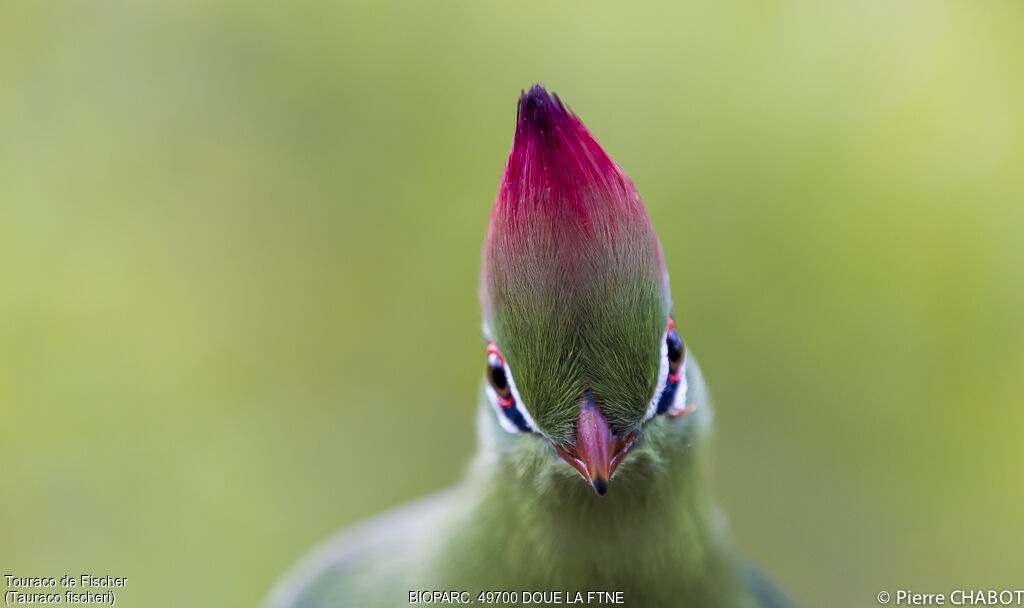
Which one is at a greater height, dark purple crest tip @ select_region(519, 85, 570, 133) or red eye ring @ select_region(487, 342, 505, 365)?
dark purple crest tip @ select_region(519, 85, 570, 133)

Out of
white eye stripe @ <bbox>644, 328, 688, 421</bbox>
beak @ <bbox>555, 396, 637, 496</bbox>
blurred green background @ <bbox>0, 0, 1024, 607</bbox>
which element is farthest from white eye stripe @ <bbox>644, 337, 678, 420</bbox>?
blurred green background @ <bbox>0, 0, 1024, 607</bbox>

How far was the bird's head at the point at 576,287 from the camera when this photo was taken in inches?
53.1

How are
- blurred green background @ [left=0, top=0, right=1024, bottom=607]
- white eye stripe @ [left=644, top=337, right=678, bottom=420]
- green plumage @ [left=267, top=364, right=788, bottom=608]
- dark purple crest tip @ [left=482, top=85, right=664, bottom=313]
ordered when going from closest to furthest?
dark purple crest tip @ [left=482, top=85, right=664, bottom=313] → white eye stripe @ [left=644, top=337, right=678, bottom=420] → green plumage @ [left=267, top=364, right=788, bottom=608] → blurred green background @ [left=0, top=0, right=1024, bottom=607]

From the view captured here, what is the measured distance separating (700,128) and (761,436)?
1355mm

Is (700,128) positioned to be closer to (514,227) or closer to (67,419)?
(514,227)

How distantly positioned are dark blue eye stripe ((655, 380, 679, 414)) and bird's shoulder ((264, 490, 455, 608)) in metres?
0.65

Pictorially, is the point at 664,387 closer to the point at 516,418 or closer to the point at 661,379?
the point at 661,379

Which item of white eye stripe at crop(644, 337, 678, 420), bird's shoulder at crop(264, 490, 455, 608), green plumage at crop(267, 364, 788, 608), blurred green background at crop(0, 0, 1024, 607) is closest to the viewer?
white eye stripe at crop(644, 337, 678, 420)

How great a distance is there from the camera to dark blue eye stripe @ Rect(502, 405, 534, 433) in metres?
1.54

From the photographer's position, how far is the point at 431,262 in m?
4.04

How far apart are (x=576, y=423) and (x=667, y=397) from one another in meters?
0.21

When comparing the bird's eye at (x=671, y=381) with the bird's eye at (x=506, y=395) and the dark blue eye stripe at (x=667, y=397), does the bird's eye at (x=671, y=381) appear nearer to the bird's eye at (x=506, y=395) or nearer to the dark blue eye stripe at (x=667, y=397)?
the dark blue eye stripe at (x=667, y=397)

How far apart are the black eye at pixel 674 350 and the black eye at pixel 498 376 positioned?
10.7 inches

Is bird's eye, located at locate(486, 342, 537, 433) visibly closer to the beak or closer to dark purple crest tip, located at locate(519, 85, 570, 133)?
the beak
